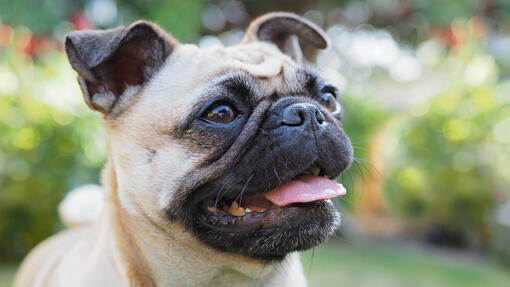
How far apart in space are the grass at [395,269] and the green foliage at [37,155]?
51 cm

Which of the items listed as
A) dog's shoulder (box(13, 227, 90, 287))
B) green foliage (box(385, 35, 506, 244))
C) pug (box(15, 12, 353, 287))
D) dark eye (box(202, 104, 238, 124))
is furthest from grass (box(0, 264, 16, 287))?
green foliage (box(385, 35, 506, 244))

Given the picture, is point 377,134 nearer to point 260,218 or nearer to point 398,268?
point 398,268

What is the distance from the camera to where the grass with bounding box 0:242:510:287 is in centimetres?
566

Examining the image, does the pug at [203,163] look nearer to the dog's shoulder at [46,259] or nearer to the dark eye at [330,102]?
the dark eye at [330,102]

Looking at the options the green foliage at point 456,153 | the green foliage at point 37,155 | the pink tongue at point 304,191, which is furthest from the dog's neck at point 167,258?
the green foliage at point 456,153

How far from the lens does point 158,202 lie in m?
2.26

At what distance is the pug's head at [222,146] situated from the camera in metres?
2.13

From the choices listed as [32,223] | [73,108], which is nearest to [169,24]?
[73,108]

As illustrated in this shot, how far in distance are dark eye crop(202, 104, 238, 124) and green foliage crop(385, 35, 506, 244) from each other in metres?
5.59

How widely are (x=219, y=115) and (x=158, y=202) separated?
47cm

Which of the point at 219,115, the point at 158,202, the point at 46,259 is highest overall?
the point at 219,115

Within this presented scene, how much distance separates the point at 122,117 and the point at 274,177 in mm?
869

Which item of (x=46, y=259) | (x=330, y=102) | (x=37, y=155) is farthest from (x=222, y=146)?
(x=37, y=155)

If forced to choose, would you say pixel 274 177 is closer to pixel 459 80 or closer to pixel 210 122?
pixel 210 122
